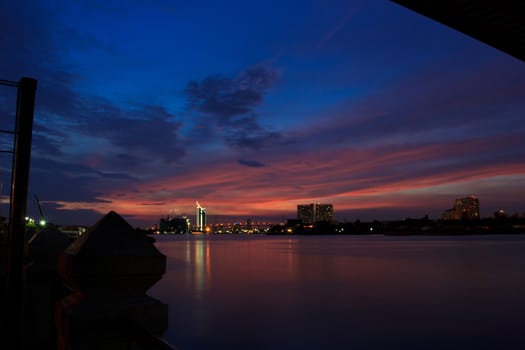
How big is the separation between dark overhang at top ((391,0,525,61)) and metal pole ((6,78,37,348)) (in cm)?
580

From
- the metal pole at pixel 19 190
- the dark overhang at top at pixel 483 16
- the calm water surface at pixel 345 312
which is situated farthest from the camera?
the calm water surface at pixel 345 312

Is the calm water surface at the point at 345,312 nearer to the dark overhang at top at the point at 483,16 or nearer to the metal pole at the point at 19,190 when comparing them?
the metal pole at the point at 19,190

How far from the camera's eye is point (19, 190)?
668 cm

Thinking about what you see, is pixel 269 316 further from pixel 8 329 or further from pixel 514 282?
pixel 514 282

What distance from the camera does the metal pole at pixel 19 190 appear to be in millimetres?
6527

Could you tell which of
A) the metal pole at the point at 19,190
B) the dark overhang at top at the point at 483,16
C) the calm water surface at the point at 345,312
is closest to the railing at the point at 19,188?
the metal pole at the point at 19,190

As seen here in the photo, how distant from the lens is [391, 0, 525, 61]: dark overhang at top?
20.6 feet

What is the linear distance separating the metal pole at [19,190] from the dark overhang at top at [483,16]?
580 centimetres

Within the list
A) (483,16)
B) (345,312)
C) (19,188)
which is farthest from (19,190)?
(345,312)

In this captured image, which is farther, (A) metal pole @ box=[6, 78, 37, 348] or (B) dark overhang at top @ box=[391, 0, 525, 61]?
(A) metal pole @ box=[6, 78, 37, 348]

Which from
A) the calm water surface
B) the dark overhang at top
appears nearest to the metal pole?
the dark overhang at top

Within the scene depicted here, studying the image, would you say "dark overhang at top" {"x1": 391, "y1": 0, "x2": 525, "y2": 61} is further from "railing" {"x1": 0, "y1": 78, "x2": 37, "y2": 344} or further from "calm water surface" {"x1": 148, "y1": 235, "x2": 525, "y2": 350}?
"calm water surface" {"x1": 148, "y1": 235, "x2": 525, "y2": 350}

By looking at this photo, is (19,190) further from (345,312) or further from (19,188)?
(345,312)

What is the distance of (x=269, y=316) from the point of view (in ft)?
82.1
